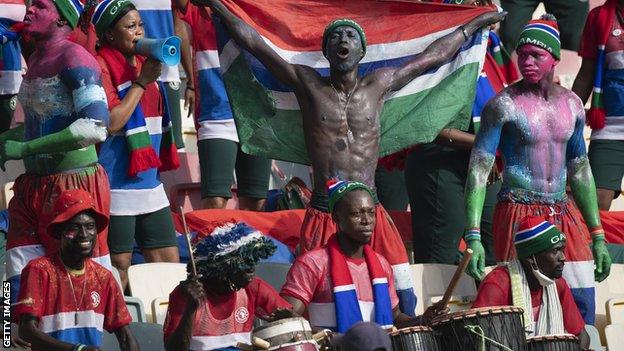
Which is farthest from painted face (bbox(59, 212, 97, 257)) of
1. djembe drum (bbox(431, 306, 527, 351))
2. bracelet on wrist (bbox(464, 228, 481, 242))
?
bracelet on wrist (bbox(464, 228, 481, 242))

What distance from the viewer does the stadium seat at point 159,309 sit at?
11.0 m

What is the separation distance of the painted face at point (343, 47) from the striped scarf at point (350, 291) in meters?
1.47

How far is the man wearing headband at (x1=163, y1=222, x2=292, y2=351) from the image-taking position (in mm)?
9500

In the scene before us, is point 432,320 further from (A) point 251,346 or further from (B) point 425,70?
(B) point 425,70

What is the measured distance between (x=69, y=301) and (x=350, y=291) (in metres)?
1.39

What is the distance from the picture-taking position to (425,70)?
12.0 m

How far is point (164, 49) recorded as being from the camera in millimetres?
10938

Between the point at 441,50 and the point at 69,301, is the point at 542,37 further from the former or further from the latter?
the point at 69,301

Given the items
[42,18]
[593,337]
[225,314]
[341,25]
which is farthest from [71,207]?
[593,337]

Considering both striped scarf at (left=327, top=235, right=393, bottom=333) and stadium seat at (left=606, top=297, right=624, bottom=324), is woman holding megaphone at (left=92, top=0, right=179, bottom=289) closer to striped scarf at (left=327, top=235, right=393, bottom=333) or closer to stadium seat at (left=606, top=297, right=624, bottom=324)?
striped scarf at (left=327, top=235, right=393, bottom=333)

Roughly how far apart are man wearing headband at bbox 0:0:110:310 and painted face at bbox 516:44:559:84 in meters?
2.52

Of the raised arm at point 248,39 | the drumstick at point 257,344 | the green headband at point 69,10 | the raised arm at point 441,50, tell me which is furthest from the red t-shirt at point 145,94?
the drumstick at point 257,344

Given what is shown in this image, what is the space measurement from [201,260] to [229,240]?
170 millimetres

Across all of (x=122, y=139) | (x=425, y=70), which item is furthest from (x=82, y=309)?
(x=425, y=70)
